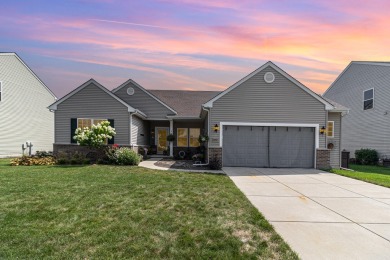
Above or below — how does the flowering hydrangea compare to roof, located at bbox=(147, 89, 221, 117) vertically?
below

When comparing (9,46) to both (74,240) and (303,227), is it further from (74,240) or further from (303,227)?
(303,227)

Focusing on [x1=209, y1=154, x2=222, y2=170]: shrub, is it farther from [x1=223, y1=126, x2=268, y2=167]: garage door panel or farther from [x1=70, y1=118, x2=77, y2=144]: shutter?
[x1=70, y1=118, x2=77, y2=144]: shutter

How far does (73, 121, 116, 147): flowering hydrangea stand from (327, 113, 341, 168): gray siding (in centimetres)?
1281

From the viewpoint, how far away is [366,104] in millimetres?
22531

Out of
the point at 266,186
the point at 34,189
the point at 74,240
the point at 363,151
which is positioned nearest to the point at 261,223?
the point at 74,240

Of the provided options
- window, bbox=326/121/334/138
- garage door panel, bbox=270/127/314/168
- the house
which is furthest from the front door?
window, bbox=326/121/334/138

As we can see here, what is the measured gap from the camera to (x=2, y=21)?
11.1 meters

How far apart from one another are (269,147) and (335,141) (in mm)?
4216

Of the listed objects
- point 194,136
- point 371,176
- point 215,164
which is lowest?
point 371,176

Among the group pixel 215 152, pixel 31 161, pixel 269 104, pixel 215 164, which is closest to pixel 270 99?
pixel 269 104

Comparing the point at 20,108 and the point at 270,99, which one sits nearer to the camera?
the point at 270,99

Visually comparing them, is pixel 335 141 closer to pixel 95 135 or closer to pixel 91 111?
pixel 95 135

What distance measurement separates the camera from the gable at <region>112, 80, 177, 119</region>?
20828mm

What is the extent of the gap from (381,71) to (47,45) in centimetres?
2239
